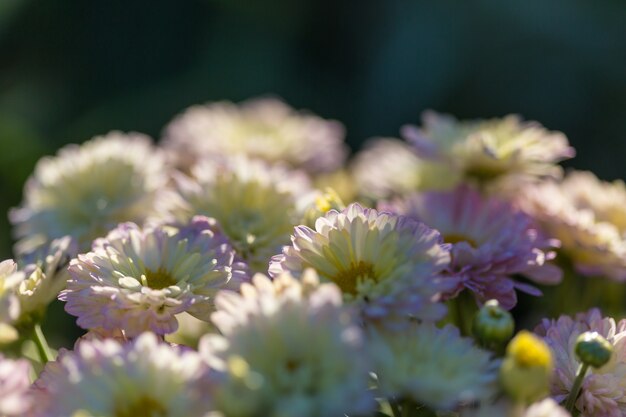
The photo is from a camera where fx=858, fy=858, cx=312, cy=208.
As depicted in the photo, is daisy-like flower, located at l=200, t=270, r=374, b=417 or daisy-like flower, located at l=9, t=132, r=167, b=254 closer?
daisy-like flower, located at l=200, t=270, r=374, b=417

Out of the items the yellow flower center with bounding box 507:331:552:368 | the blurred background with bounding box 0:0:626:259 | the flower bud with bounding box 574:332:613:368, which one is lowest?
the blurred background with bounding box 0:0:626:259

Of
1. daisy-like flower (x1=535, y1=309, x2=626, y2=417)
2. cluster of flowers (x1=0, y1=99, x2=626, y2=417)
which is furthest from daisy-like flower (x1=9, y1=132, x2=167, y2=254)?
daisy-like flower (x1=535, y1=309, x2=626, y2=417)

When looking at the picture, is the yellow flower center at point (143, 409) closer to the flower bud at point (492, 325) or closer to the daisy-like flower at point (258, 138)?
the flower bud at point (492, 325)

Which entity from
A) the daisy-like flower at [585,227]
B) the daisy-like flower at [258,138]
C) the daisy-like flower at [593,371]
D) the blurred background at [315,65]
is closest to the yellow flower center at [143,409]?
the daisy-like flower at [593,371]

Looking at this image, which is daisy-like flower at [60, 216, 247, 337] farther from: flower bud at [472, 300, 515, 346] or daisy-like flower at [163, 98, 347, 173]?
daisy-like flower at [163, 98, 347, 173]

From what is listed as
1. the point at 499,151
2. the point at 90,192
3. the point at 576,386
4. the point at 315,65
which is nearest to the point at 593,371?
the point at 576,386

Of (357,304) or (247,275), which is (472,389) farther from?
(247,275)

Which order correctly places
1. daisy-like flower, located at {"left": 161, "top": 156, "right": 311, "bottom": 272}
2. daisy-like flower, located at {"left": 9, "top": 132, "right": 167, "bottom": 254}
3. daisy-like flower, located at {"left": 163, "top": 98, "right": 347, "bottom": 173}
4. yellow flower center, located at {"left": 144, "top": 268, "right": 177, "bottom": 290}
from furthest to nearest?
daisy-like flower, located at {"left": 163, "top": 98, "right": 347, "bottom": 173}
daisy-like flower, located at {"left": 9, "top": 132, "right": 167, "bottom": 254}
daisy-like flower, located at {"left": 161, "top": 156, "right": 311, "bottom": 272}
yellow flower center, located at {"left": 144, "top": 268, "right": 177, "bottom": 290}
